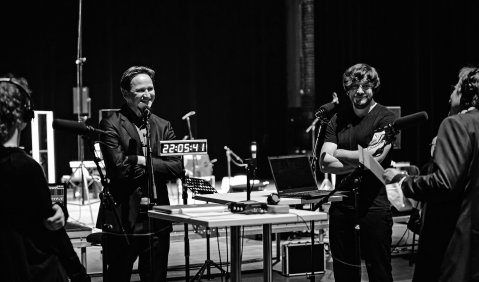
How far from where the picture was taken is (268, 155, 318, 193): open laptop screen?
4531 millimetres

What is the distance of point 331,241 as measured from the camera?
472cm

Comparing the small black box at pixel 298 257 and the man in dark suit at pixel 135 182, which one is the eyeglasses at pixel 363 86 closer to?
the man in dark suit at pixel 135 182

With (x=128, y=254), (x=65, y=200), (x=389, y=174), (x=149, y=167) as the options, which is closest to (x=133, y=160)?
(x=149, y=167)

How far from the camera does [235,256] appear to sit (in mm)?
4145

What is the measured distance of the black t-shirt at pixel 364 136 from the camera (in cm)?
454

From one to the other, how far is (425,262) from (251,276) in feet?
9.91

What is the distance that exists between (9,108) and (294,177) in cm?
214

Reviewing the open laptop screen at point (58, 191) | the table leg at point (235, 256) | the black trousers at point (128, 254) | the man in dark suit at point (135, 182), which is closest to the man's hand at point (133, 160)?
the man in dark suit at point (135, 182)

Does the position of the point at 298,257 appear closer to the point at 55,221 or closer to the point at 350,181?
the point at 350,181

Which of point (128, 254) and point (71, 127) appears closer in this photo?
point (71, 127)

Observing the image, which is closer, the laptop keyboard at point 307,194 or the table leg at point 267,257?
the table leg at point 267,257

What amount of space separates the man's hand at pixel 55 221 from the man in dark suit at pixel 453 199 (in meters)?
1.51

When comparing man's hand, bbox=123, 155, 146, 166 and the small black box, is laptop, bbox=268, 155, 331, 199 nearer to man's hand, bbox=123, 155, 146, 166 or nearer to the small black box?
man's hand, bbox=123, 155, 146, 166

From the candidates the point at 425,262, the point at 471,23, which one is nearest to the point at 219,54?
the point at 471,23
